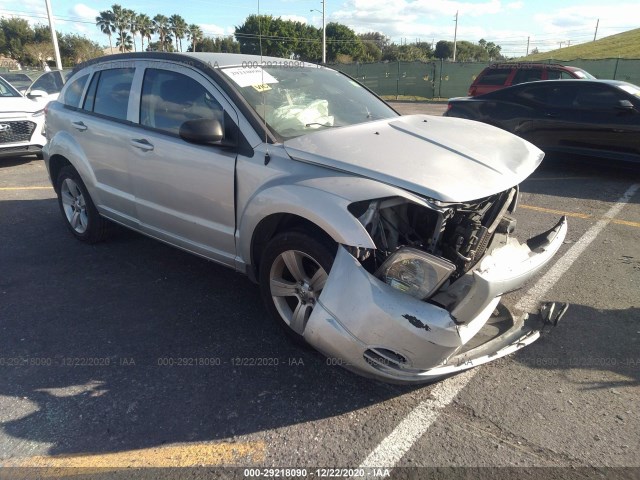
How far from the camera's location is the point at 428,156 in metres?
2.92

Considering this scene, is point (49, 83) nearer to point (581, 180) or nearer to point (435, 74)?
point (581, 180)

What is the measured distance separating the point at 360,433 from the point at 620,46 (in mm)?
59215

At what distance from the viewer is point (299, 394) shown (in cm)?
281

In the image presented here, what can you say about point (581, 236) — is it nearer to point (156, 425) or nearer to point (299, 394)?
point (299, 394)

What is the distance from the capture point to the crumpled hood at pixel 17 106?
891 cm

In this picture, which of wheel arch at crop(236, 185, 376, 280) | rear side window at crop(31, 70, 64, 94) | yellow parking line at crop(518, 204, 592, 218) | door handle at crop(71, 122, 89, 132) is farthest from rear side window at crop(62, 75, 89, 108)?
rear side window at crop(31, 70, 64, 94)

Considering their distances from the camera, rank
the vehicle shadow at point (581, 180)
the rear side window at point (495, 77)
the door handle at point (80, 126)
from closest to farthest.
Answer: the door handle at point (80, 126)
the vehicle shadow at point (581, 180)
the rear side window at point (495, 77)

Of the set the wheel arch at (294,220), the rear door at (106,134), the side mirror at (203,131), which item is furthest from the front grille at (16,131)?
the wheel arch at (294,220)

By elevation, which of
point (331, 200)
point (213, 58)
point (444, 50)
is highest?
point (444, 50)

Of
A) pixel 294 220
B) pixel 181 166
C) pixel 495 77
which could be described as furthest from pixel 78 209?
pixel 495 77

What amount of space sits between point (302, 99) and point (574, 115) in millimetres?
6071

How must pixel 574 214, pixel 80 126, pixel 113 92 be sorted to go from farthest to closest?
pixel 574 214 < pixel 80 126 < pixel 113 92

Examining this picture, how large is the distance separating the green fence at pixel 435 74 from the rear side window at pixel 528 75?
462 inches

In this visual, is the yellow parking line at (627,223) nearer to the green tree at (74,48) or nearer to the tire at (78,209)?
the tire at (78,209)
